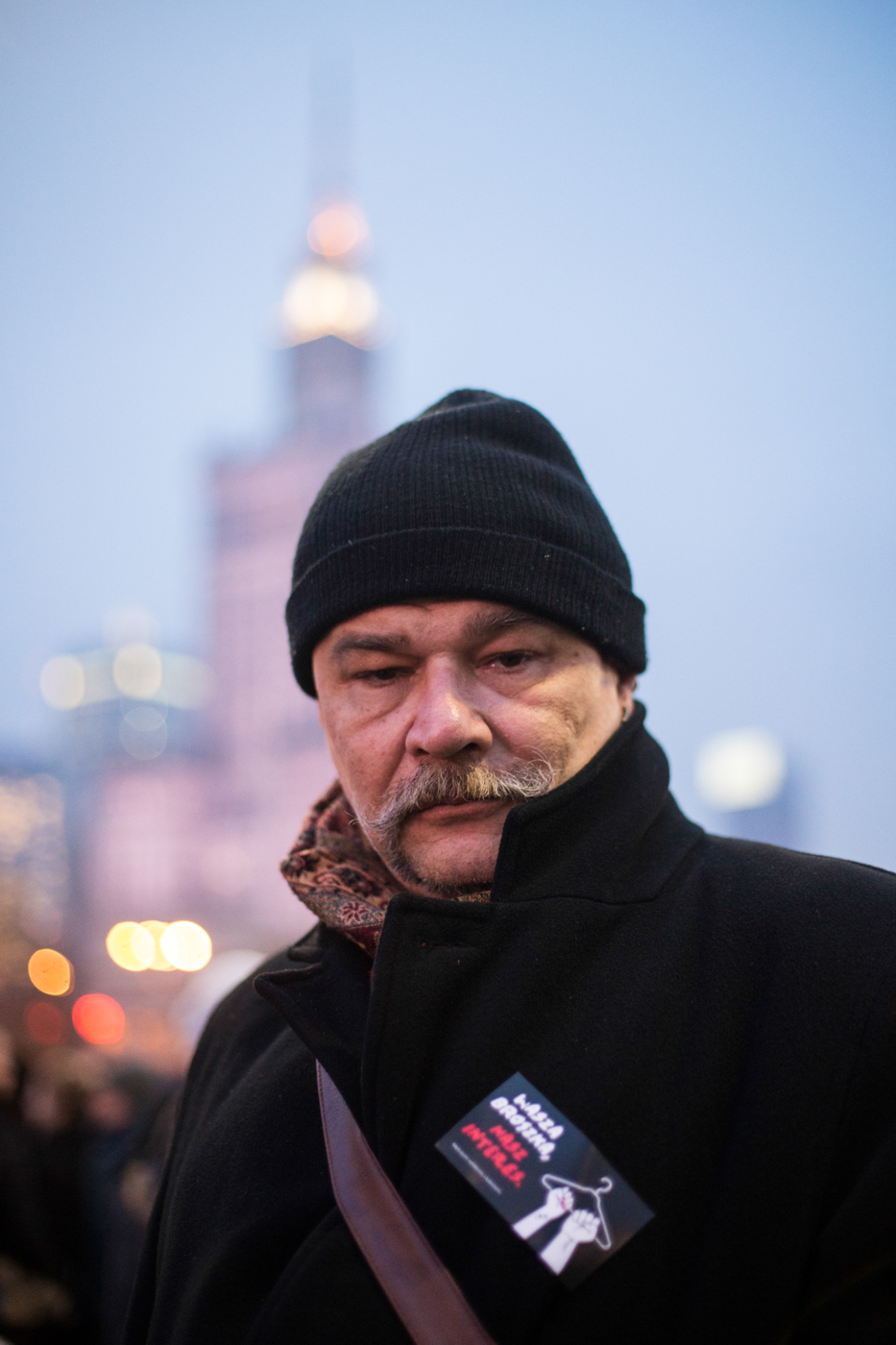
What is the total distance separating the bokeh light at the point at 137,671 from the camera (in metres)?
117

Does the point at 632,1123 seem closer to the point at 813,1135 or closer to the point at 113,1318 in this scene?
the point at 813,1135

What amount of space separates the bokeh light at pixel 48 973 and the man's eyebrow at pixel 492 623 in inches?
1979

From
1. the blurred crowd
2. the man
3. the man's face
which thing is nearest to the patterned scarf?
the man

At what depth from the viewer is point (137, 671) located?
397 ft

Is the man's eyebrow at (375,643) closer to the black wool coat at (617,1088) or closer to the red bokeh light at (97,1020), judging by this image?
the black wool coat at (617,1088)

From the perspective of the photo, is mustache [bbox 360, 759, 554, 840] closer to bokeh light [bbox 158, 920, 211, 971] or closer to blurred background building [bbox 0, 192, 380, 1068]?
bokeh light [bbox 158, 920, 211, 971]

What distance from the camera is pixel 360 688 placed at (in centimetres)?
187

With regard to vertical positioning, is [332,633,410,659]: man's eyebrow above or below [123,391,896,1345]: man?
above

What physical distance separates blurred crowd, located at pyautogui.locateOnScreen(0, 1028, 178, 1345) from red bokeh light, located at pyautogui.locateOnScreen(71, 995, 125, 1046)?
3994cm

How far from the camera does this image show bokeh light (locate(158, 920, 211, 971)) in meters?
45.6

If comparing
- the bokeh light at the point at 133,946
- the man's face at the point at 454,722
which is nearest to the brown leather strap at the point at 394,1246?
the man's face at the point at 454,722

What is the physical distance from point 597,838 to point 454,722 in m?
0.31

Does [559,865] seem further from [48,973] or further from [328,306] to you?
[328,306]

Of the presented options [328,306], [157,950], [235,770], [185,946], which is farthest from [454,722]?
[328,306]
